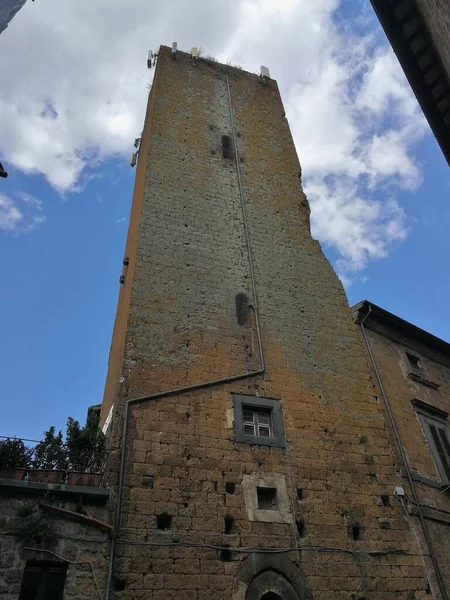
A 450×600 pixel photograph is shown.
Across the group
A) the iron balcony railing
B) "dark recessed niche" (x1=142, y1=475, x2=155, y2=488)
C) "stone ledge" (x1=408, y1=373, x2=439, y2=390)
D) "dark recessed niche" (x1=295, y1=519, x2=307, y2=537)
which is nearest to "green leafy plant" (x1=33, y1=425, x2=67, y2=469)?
the iron balcony railing

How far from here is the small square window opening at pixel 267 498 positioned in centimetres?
Answer: 812

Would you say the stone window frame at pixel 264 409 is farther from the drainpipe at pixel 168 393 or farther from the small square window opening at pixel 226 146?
the small square window opening at pixel 226 146

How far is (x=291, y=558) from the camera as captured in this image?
7621 millimetres

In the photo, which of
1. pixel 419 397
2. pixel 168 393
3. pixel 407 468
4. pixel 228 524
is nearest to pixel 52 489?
pixel 168 393

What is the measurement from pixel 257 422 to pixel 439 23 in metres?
6.59

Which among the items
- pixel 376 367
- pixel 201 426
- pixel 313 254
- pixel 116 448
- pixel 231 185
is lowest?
pixel 116 448

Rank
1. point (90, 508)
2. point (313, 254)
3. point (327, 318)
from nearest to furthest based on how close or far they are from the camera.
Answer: point (90, 508) < point (327, 318) < point (313, 254)

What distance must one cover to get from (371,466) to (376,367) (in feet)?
9.42

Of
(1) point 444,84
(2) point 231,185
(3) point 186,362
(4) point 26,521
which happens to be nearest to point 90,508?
(4) point 26,521

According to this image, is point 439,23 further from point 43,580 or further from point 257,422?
point 43,580

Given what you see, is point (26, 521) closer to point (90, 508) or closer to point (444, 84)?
point (90, 508)

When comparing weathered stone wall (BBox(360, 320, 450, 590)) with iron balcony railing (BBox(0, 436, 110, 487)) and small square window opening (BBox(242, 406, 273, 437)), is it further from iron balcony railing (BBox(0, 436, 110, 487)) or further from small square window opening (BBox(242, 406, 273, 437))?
iron balcony railing (BBox(0, 436, 110, 487))

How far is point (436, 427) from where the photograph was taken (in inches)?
465

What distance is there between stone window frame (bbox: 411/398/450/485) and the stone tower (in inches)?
79.6
